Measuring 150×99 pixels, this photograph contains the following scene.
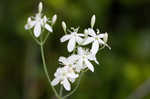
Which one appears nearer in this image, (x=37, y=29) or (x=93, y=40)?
(x=93, y=40)

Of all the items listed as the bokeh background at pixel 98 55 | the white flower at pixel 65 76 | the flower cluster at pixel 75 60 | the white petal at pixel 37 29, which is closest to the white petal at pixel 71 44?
the flower cluster at pixel 75 60

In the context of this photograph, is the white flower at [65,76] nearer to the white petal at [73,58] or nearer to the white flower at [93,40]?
the white petal at [73,58]

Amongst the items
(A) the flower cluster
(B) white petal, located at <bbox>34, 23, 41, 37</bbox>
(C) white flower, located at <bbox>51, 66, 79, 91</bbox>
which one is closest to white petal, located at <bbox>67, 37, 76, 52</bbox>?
(A) the flower cluster

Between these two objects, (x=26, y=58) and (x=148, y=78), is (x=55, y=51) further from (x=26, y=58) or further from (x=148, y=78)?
(x=148, y=78)

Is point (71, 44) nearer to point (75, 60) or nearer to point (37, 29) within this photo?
point (75, 60)

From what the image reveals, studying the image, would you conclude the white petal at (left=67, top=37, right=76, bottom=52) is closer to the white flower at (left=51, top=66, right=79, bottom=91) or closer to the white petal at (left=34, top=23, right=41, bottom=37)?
the white flower at (left=51, top=66, right=79, bottom=91)

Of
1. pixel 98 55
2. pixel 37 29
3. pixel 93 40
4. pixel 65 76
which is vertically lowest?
pixel 65 76

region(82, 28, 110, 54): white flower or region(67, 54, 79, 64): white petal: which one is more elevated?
region(82, 28, 110, 54): white flower

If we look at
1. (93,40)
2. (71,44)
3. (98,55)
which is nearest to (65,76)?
(71,44)

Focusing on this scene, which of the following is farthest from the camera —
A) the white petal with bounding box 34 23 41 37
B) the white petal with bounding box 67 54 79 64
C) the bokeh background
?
the bokeh background
